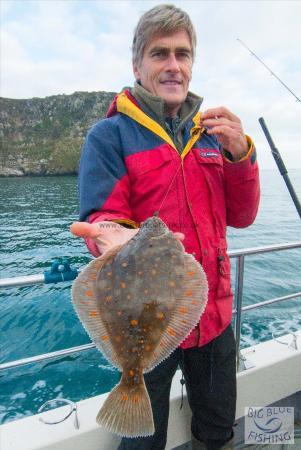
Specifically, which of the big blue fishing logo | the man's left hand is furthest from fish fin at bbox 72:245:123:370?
the big blue fishing logo

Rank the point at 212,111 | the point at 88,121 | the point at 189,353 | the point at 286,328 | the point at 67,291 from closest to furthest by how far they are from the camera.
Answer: the point at 212,111, the point at 189,353, the point at 286,328, the point at 67,291, the point at 88,121

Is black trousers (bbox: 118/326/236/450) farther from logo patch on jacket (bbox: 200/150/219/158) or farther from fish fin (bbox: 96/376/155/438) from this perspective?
logo patch on jacket (bbox: 200/150/219/158)

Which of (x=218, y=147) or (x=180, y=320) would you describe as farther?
(x=218, y=147)

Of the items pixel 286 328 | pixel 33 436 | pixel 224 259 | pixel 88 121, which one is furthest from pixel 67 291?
pixel 88 121

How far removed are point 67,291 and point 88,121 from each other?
105 meters

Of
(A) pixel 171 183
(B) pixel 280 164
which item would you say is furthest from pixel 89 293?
(B) pixel 280 164

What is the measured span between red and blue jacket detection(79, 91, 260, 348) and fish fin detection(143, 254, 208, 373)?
1.55ft

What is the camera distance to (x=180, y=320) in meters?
1.55

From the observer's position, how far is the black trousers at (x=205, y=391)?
209 cm

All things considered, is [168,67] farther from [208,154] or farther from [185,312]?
[185,312]

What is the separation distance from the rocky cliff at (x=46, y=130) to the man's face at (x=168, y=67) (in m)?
86.9

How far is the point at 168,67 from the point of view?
2.03 m

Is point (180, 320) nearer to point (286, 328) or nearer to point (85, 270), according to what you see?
point (85, 270)

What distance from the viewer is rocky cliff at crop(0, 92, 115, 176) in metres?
86.1
